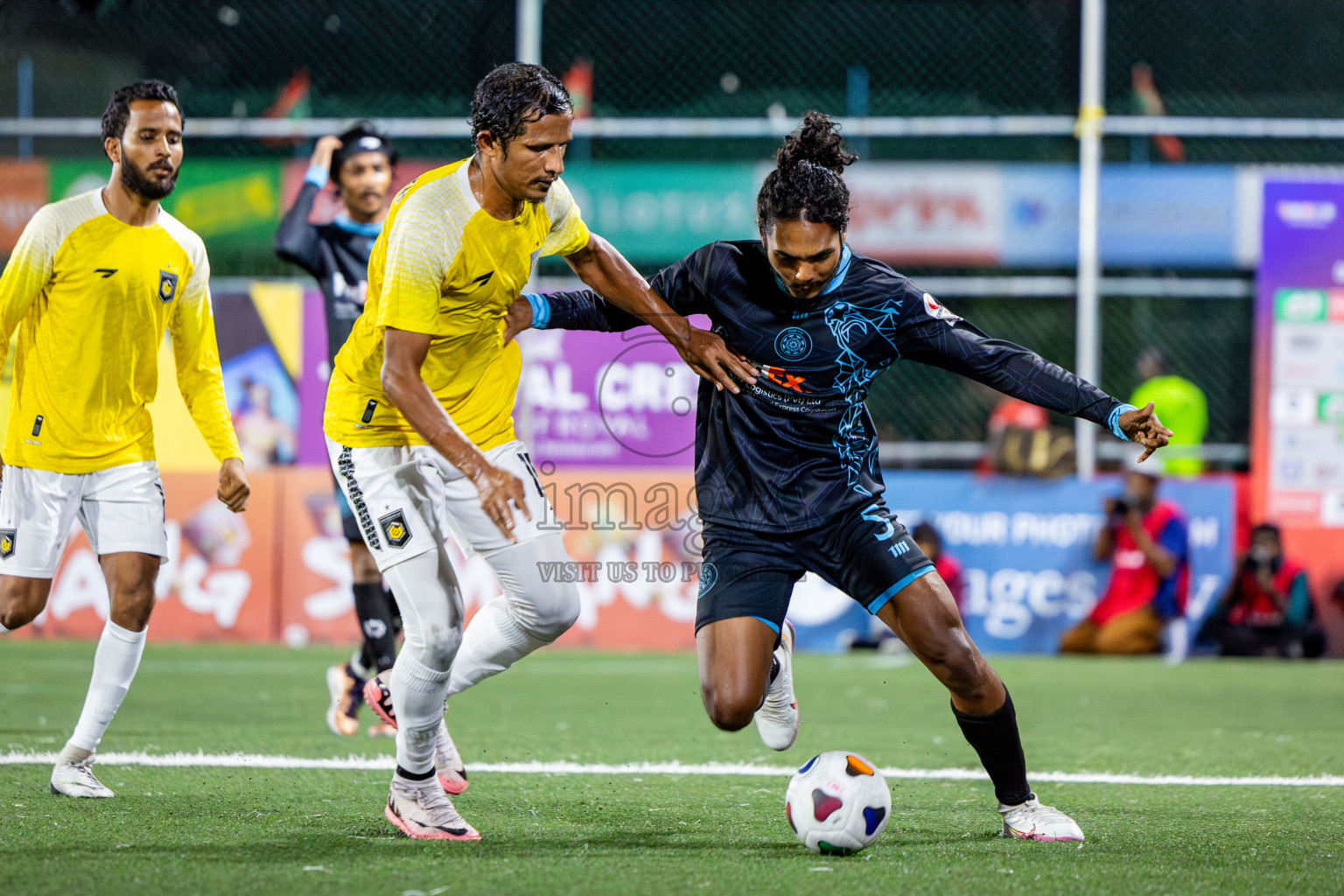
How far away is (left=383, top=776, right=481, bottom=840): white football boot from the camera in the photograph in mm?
4445

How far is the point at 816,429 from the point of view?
4730 mm

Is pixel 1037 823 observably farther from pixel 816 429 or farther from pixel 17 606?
pixel 17 606

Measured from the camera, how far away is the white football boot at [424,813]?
14.6 ft

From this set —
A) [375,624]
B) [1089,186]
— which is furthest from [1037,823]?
[1089,186]

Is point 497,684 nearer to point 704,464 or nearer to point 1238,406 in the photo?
point 704,464

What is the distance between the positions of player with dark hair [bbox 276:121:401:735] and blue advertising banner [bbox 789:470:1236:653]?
5.02 meters

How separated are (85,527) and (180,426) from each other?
646 centimetres

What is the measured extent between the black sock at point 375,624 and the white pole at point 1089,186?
276 inches

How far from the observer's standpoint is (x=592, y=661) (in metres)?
10.7

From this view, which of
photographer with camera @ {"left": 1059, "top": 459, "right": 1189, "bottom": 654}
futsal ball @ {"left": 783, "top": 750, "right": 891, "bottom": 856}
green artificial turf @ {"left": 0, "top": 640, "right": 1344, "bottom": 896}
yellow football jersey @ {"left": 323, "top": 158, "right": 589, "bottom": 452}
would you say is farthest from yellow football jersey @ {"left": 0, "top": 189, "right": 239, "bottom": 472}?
photographer with camera @ {"left": 1059, "top": 459, "right": 1189, "bottom": 654}

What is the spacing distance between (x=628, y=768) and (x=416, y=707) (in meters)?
1.72

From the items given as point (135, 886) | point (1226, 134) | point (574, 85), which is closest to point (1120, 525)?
point (1226, 134)

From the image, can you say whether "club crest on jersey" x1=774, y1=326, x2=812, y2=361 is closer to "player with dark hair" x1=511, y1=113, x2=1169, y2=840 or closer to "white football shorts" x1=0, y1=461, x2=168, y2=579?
"player with dark hair" x1=511, y1=113, x2=1169, y2=840

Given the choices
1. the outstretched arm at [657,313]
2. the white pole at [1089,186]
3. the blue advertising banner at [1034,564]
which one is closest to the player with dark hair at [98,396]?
the outstretched arm at [657,313]
